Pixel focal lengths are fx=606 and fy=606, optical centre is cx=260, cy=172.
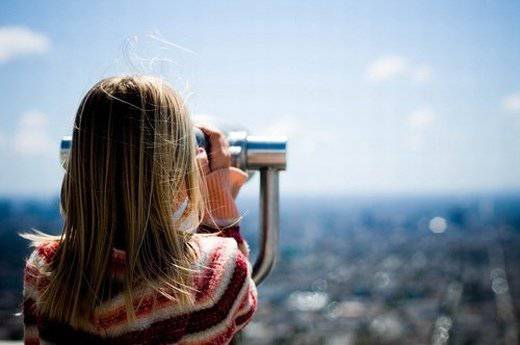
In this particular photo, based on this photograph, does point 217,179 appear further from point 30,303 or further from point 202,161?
point 30,303

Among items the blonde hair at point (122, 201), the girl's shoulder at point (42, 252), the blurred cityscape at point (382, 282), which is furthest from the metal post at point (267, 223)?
the blurred cityscape at point (382, 282)

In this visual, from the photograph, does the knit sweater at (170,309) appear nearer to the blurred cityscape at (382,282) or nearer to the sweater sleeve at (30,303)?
the sweater sleeve at (30,303)

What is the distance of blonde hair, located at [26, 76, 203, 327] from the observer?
884 millimetres

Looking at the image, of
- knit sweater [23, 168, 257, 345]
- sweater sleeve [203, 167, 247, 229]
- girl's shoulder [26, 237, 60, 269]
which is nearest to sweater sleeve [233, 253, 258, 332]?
knit sweater [23, 168, 257, 345]

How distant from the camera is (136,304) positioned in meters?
0.88

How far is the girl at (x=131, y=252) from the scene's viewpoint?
2.89 feet

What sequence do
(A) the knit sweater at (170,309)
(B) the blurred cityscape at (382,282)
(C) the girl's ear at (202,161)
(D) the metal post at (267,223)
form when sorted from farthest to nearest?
(B) the blurred cityscape at (382,282) < (D) the metal post at (267,223) < (C) the girl's ear at (202,161) < (A) the knit sweater at (170,309)

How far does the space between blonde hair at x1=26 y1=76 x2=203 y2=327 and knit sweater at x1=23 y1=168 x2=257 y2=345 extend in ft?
0.05

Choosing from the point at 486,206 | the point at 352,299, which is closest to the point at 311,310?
the point at 352,299

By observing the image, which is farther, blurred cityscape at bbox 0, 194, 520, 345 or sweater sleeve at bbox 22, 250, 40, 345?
blurred cityscape at bbox 0, 194, 520, 345

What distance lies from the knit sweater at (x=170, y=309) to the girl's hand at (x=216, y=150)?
0.15 metres

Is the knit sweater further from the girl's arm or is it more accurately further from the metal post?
the metal post

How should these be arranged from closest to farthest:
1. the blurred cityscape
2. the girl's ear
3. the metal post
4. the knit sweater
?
the knit sweater → the girl's ear → the metal post → the blurred cityscape

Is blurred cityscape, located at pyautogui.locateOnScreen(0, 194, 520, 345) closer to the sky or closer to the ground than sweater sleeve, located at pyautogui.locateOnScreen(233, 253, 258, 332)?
closer to the ground
